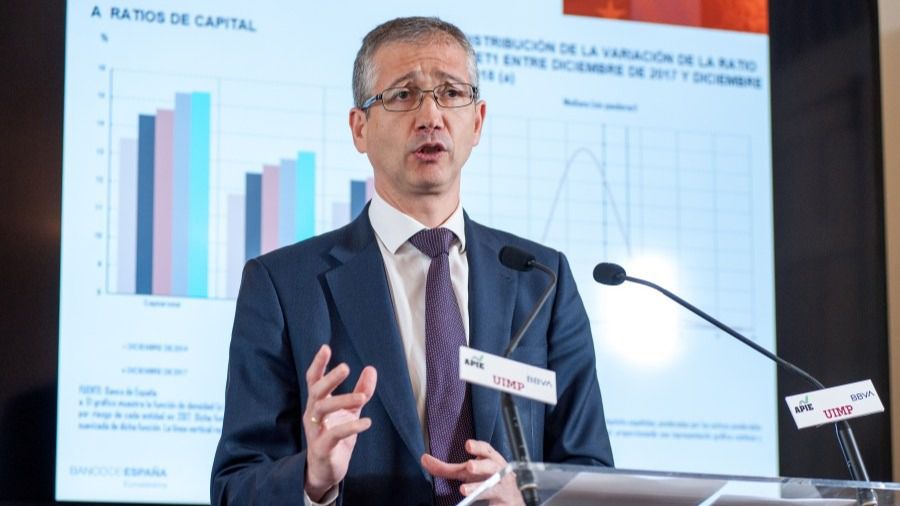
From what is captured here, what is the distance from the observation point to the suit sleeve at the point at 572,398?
2525 millimetres

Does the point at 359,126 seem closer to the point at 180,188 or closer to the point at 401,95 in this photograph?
the point at 401,95

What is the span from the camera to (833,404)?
7.38 ft

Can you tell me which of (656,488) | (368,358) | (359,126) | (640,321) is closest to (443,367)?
(368,358)

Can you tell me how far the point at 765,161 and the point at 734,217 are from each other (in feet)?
0.77

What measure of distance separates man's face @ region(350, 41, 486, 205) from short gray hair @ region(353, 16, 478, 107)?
1 cm

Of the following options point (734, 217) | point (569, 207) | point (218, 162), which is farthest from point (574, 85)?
point (218, 162)

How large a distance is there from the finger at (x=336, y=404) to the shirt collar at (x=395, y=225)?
649mm

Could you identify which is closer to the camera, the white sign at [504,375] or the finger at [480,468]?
the white sign at [504,375]

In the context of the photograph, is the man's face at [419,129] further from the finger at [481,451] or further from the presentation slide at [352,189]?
the presentation slide at [352,189]

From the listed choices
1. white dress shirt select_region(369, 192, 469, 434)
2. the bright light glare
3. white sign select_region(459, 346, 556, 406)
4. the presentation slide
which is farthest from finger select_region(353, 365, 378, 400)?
the bright light glare

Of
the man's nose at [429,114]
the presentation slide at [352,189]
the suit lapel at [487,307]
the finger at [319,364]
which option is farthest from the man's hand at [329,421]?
the presentation slide at [352,189]

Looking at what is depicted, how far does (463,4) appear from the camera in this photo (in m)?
3.87

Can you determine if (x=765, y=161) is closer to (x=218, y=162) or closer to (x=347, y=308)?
(x=218, y=162)

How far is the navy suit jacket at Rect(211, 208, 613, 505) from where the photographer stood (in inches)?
94.0
